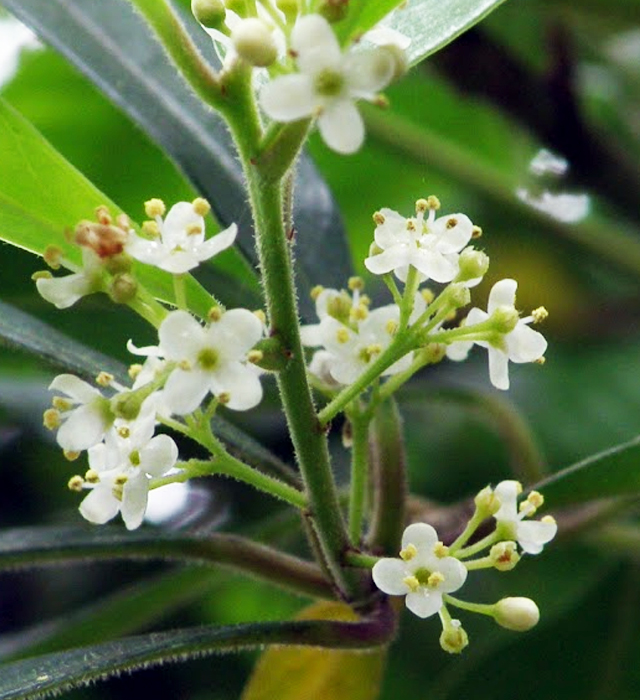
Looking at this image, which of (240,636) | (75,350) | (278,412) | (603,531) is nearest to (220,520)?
(278,412)

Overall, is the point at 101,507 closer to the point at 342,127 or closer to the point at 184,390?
the point at 184,390

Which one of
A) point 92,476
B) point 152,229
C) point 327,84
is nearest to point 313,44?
point 327,84

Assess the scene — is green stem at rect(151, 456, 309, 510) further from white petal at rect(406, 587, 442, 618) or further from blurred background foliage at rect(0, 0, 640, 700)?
blurred background foliage at rect(0, 0, 640, 700)

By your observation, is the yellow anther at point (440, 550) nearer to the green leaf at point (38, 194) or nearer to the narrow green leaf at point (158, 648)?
the narrow green leaf at point (158, 648)

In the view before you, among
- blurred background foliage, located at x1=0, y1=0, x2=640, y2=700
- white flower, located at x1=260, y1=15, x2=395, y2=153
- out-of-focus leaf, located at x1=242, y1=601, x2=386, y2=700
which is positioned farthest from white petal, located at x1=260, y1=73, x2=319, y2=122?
blurred background foliage, located at x1=0, y1=0, x2=640, y2=700

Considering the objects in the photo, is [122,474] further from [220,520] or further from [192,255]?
[220,520]

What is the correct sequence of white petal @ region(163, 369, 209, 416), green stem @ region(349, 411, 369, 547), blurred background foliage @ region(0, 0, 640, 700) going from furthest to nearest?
blurred background foliage @ region(0, 0, 640, 700) → green stem @ region(349, 411, 369, 547) → white petal @ region(163, 369, 209, 416)
